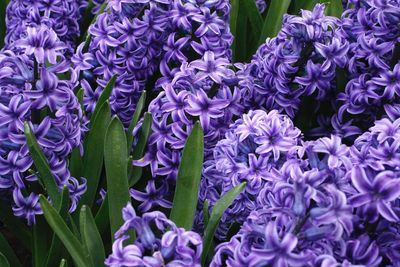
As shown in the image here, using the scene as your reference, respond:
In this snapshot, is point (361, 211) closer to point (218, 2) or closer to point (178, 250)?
point (178, 250)

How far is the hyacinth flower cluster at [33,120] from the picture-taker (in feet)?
6.80

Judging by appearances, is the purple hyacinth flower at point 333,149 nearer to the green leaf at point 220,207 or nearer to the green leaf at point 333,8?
the green leaf at point 220,207

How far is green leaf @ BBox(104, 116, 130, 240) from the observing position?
2014 mm

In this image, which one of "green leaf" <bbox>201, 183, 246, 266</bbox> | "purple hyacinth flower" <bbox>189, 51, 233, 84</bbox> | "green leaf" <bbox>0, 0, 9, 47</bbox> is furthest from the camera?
"green leaf" <bbox>0, 0, 9, 47</bbox>

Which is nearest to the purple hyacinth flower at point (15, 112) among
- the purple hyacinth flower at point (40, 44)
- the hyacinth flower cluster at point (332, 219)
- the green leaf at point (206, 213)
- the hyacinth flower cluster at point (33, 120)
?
the hyacinth flower cluster at point (33, 120)

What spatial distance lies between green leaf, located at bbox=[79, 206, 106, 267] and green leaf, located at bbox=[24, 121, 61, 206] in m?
0.23

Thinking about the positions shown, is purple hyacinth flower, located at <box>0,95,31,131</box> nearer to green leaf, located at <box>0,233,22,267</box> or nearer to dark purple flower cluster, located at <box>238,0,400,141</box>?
green leaf, located at <box>0,233,22,267</box>

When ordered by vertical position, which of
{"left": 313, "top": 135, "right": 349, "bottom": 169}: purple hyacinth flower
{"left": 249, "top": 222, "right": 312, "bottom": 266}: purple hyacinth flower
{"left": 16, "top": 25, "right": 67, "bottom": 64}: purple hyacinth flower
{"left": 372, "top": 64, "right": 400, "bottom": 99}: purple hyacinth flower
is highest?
{"left": 372, "top": 64, "right": 400, "bottom": 99}: purple hyacinth flower

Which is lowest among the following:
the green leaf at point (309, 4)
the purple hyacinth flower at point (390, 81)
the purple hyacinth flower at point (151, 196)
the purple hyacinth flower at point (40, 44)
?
the purple hyacinth flower at point (151, 196)

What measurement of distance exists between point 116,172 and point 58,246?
35 centimetres

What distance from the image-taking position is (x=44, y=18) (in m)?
2.96

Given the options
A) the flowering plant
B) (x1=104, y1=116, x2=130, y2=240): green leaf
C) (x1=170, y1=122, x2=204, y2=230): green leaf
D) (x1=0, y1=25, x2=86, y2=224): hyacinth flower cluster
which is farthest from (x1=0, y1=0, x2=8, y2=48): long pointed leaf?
(x1=170, y1=122, x2=204, y2=230): green leaf

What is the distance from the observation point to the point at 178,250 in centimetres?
154

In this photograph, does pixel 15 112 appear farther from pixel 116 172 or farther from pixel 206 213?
pixel 206 213
